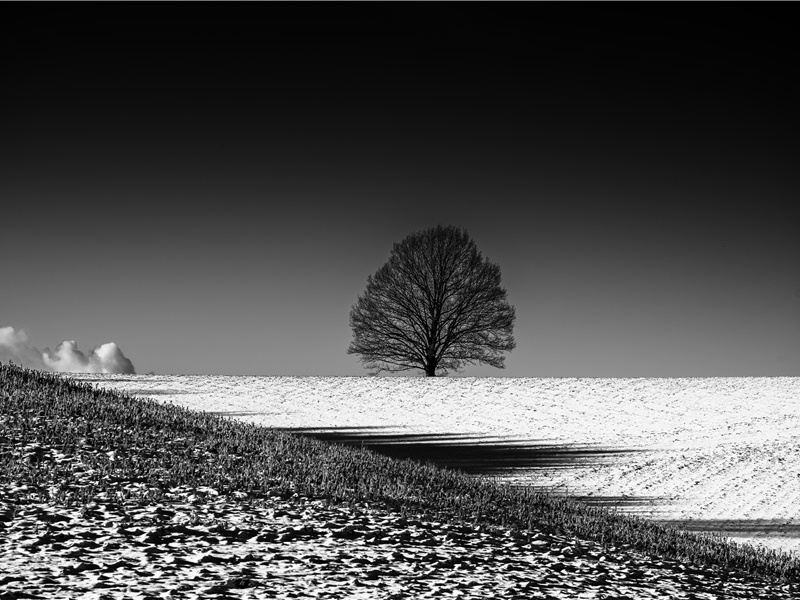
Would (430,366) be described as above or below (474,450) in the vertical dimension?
above

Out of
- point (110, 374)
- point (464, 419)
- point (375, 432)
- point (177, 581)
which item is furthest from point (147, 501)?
point (110, 374)

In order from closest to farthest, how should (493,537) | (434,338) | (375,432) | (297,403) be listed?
1. (493,537)
2. (375,432)
3. (297,403)
4. (434,338)

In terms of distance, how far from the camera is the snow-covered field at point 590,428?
18.3 metres

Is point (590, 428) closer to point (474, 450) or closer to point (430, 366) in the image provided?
point (474, 450)

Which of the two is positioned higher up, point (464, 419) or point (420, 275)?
point (420, 275)

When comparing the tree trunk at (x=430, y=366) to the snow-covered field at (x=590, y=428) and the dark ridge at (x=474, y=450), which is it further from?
the dark ridge at (x=474, y=450)

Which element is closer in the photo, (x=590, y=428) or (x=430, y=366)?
(x=590, y=428)

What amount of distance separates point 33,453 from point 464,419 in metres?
20.4

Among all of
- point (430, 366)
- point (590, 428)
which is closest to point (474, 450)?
point (590, 428)

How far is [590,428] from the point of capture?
2880 centimetres

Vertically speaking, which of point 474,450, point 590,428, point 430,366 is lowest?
point 474,450

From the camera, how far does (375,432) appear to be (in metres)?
26.1

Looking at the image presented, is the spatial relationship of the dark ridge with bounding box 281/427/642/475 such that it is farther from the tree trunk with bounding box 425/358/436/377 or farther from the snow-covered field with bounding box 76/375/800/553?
the tree trunk with bounding box 425/358/436/377

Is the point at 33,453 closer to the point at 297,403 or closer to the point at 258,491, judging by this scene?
the point at 258,491
